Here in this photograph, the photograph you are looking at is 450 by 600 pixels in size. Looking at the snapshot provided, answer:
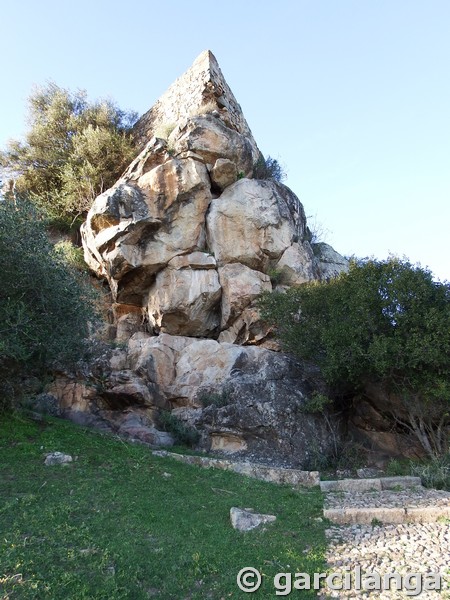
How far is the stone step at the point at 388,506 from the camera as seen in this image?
8.72 meters

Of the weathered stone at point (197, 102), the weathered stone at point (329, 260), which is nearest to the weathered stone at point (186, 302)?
the weathered stone at point (329, 260)

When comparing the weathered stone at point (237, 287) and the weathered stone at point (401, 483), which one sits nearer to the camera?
the weathered stone at point (401, 483)

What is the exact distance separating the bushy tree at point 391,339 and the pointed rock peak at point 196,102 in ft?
45.7

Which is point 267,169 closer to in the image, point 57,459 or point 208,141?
point 208,141

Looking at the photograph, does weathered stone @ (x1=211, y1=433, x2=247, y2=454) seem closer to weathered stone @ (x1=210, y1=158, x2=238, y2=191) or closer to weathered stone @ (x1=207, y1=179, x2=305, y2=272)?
weathered stone @ (x1=207, y1=179, x2=305, y2=272)

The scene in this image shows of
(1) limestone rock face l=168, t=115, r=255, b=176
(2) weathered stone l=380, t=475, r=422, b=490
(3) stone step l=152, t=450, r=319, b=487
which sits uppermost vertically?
(1) limestone rock face l=168, t=115, r=255, b=176

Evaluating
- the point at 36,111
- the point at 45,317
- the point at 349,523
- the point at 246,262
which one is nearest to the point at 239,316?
the point at 246,262

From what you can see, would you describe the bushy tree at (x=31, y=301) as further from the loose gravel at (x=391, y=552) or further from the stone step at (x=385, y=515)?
the loose gravel at (x=391, y=552)

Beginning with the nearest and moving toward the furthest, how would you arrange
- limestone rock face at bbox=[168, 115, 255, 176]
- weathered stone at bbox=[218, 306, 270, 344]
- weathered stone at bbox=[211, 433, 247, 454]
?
weathered stone at bbox=[211, 433, 247, 454] → weathered stone at bbox=[218, 306, 270, 344] → limestone rock face at bbox=[168, 115, 255, 176]

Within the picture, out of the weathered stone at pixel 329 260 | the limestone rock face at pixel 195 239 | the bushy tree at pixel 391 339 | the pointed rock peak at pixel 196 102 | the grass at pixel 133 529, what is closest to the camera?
the grass at pixel 133 529

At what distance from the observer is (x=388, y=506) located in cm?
957

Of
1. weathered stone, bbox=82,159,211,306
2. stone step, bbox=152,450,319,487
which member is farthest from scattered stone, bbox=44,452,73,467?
weathered stone, bbox=82,159,211,306

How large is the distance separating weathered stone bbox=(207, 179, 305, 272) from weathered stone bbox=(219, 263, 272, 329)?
1.87ft

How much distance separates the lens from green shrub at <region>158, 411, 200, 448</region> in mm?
16203
